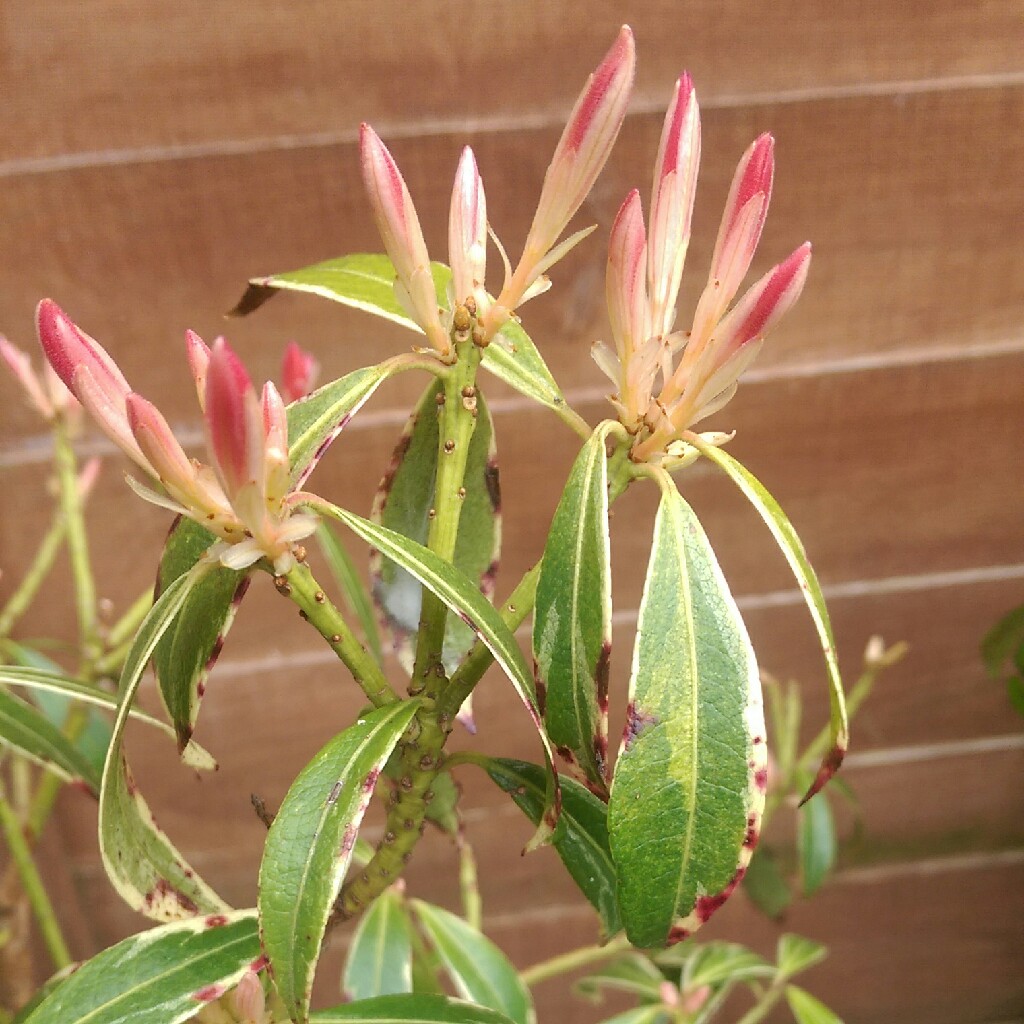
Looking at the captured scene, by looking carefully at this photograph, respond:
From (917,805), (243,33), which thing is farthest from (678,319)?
(917,805)

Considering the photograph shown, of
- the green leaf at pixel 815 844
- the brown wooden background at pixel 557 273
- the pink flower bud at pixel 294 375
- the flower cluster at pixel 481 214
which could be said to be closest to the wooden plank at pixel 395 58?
the brown wooden background at pixel 557 273

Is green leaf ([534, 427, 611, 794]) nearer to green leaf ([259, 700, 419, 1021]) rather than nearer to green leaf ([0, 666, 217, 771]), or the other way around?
green leaf ([259, 700, 419, 1021])

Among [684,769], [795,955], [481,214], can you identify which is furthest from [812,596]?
[795,955]

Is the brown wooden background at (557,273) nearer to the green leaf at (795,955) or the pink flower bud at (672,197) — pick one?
the green leaf at (795,955)

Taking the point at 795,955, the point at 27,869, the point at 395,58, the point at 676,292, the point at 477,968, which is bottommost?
the point at 795,955

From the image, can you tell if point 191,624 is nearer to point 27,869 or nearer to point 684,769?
point 684,769

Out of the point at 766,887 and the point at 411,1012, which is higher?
the point at 411,1012
